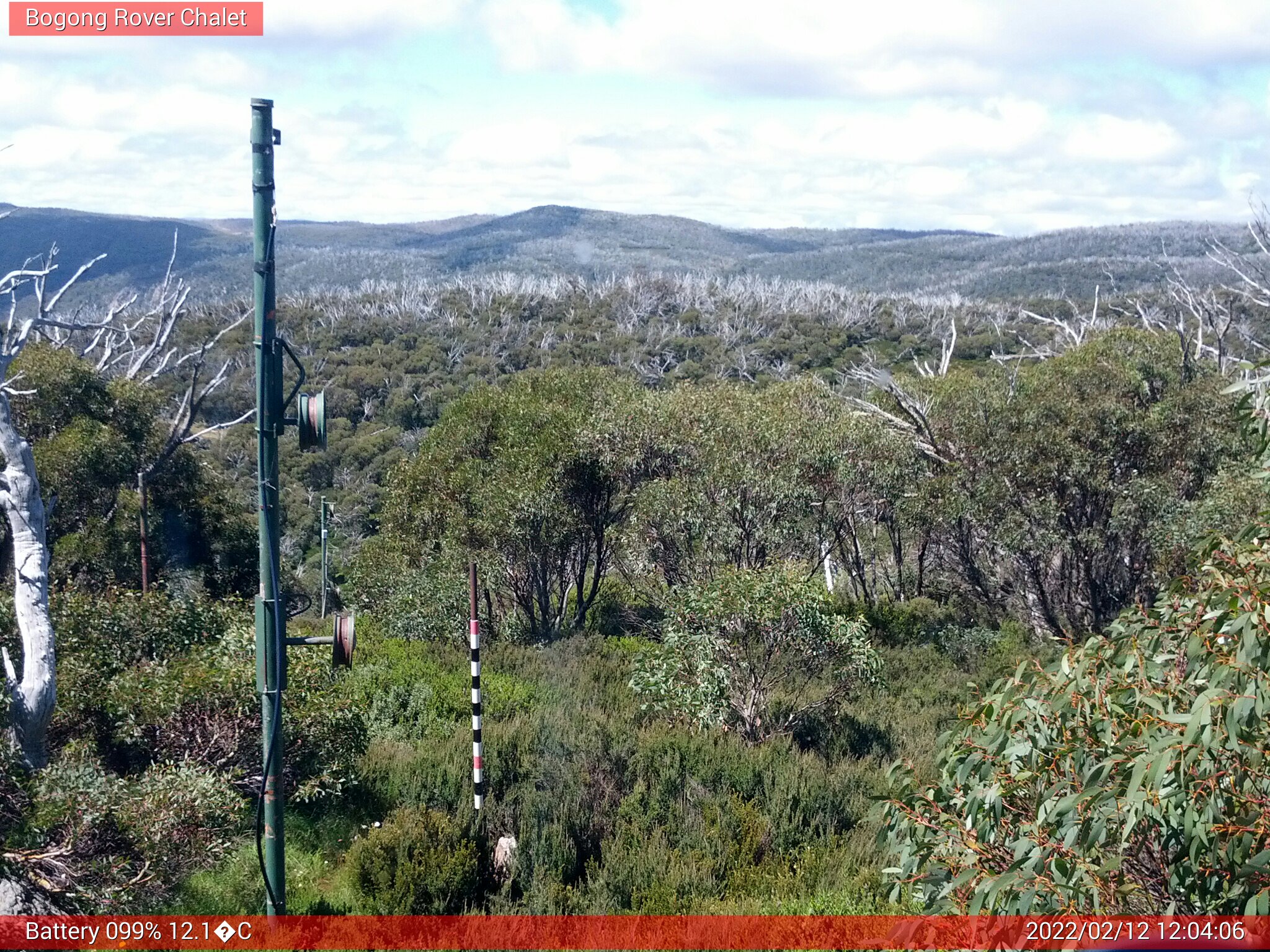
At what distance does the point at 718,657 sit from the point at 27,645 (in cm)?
591

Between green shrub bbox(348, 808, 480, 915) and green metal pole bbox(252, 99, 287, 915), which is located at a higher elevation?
green metal pole bbox(252, 99, 287, 915)

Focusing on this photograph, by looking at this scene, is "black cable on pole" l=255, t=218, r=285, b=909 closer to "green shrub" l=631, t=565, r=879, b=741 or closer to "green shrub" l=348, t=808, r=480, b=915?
"green shrub" l=348, t=808, r=480, b=915

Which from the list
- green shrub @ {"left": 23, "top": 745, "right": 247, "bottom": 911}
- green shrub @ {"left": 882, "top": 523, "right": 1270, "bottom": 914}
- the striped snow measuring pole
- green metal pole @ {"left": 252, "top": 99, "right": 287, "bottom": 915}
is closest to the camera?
green shrub @ {"left": 882, "top": 523, "right": 1270, "bottom": 914}

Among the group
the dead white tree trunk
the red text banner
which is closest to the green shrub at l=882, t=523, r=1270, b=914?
the red text banner

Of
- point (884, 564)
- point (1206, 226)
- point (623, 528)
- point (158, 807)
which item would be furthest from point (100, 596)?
point (1206, 226)

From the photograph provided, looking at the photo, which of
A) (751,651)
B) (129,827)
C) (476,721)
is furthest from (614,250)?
(129,827)

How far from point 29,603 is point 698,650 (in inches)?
221

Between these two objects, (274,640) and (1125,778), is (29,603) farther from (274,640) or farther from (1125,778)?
(1125,778)

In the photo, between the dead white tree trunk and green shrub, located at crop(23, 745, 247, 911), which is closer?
green shrub, located at crop(23, 745, 247, 911)

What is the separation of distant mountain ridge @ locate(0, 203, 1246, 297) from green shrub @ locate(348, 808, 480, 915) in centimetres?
5568

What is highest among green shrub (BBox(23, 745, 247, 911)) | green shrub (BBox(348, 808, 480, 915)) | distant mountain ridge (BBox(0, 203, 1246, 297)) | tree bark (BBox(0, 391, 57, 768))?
distant mountain ridge (BBox(0, 203, 1246, 297))

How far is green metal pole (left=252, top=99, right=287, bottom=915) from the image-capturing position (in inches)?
197

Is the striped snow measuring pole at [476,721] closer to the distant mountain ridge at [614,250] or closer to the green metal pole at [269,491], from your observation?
the green metal pole at [269,491]

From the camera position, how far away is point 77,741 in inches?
287
